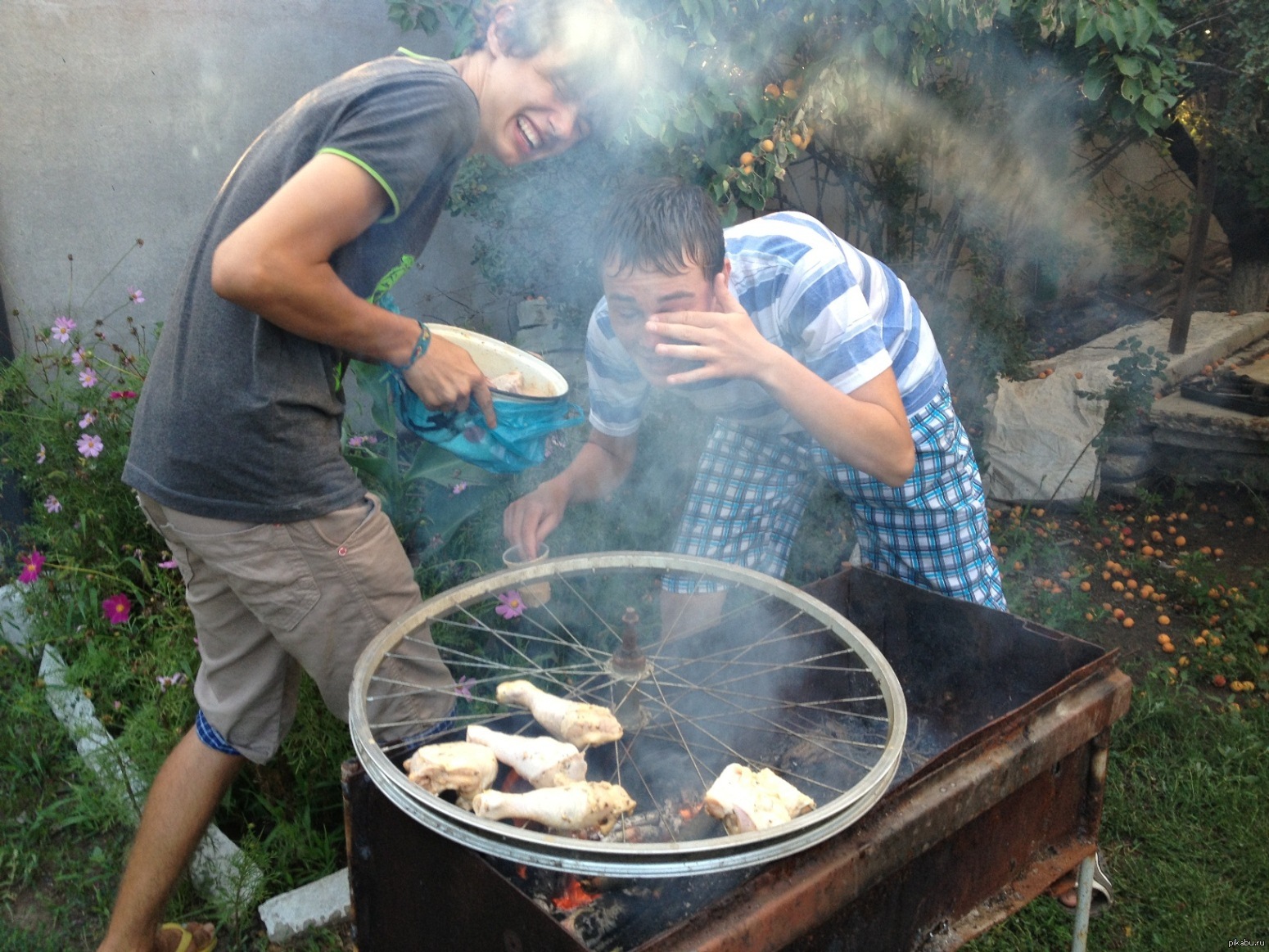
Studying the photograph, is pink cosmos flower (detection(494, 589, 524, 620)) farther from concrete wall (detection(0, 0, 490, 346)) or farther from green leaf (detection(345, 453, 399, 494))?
concrete wall (detection(0, 0, 490, 346))

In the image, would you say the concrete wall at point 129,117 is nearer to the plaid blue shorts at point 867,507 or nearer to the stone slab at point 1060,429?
the plaid blue shorts at point 867,507

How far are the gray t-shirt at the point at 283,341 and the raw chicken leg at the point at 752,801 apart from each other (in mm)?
1223

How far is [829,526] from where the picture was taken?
5.36 m

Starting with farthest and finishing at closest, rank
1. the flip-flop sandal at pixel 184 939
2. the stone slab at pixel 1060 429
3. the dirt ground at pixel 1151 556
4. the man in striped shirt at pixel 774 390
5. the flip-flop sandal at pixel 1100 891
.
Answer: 1. the stone slab at pixel 1060 429
2. the dirt ground at pixel 1151 556
3. the flip-flop sandal at pixel 1100 891
4. the flip-flop sandal at pixel 184 939
5. the man in striped shirt at pixel 774 390

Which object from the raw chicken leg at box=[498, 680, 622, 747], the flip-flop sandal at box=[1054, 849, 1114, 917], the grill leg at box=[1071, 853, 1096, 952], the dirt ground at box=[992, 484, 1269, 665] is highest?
the raw chicken leg at box=[498, 680, 622, 747]

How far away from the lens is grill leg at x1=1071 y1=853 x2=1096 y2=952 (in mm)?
2656

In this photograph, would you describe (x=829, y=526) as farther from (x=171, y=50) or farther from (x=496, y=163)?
(x=171, y=50)

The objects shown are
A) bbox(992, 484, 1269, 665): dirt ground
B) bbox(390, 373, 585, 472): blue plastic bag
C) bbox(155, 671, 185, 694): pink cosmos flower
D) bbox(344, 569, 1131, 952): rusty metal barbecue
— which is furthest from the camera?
bbox(992, 484, 1269, 665): dirt ground

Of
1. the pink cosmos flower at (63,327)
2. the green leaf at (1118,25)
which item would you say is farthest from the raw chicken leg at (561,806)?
the green leaf at (1118,25)

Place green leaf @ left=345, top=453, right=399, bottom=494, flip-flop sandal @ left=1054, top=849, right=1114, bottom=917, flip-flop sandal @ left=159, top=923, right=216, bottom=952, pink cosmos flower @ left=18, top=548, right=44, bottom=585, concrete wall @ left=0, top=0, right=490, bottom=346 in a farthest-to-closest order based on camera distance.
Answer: concrete wall @ left=0, top=0, right=490, bottom=346 < pink cosmos flower @ left=18, top=548, right=44, bottom=585 < green leaf @ left=345, top=453, right=399, bottom=494 < flip-flop sandal @ left=1054, top=849, right=1114, bottom=917 < flip-flop sandal @ left=159, top=923, right=216, bottom=952

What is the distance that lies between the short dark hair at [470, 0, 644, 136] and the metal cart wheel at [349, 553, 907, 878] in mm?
1118

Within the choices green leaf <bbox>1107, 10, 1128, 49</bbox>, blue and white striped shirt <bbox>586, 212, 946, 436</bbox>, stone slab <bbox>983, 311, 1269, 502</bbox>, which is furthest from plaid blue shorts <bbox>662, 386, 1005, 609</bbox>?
stone slab <bbox>983, 311, 1269, 502</bbox>

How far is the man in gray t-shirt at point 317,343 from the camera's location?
2.10m

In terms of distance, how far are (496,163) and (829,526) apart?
2578 mm
